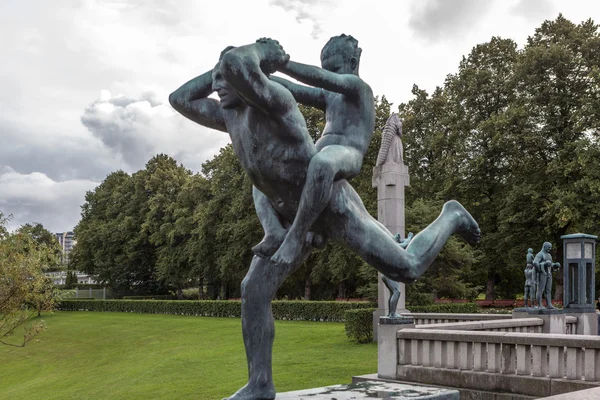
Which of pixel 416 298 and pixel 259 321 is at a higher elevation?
pixel 259 321

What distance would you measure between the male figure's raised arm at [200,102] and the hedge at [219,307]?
16.5m

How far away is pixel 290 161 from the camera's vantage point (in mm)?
3404

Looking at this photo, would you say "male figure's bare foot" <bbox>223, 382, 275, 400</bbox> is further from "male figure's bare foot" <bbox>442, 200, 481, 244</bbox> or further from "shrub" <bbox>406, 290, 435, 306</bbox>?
"shrub" <bbox>406, 290, 435, 306</bbox>

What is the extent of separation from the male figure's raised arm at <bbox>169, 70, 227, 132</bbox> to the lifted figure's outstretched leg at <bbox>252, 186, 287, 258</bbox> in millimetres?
514

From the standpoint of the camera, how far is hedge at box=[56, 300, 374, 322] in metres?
28.2

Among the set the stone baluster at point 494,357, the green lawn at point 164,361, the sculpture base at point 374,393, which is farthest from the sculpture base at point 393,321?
the sculpture base at point 374,393

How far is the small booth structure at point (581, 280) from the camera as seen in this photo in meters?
16.3

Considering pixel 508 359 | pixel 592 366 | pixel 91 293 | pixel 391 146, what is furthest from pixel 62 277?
pixel 91 293

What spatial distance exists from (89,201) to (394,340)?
193 feet

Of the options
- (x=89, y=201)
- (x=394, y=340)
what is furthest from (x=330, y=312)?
(x=89, y=201)

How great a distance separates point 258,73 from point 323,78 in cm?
48

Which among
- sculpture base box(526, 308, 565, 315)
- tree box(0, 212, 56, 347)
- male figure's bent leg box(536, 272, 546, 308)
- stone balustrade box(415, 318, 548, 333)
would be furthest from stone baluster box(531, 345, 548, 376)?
tree box(0, 212, 56, 347)

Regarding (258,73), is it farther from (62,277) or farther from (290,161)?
(62,277)

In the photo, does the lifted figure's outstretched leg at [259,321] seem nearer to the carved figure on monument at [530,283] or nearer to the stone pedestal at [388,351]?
the stone pedestal at [388,351]
